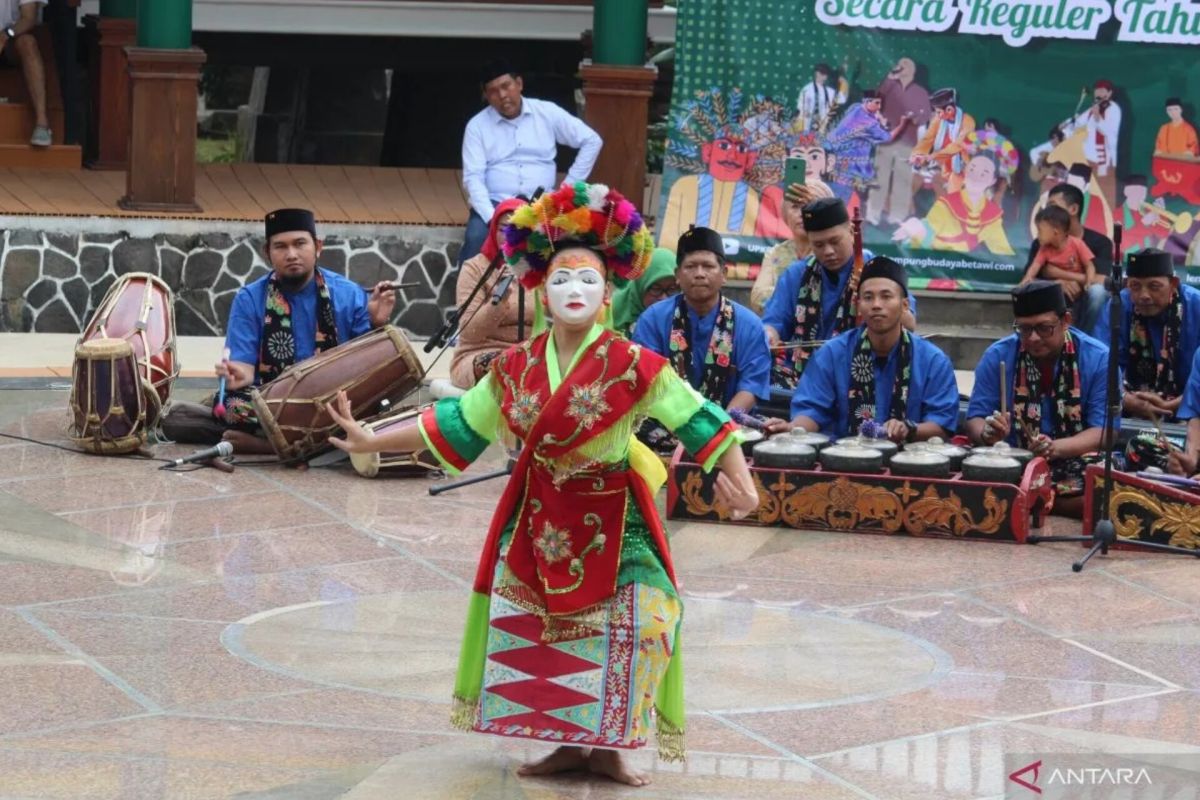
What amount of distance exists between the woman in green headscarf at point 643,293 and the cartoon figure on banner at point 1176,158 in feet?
11.1

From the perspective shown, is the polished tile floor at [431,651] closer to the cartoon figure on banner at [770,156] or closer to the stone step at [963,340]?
the cartoon figure on banner at [770,156]

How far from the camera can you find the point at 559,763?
5.62 meters

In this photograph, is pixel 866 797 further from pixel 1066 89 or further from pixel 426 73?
pixel 426 73

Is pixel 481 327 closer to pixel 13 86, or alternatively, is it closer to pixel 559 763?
pixel 559 763

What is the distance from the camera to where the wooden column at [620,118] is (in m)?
12.9

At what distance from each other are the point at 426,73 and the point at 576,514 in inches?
439

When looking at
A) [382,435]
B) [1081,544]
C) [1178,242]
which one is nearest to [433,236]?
[1178,242]

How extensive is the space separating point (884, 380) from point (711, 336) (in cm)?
81

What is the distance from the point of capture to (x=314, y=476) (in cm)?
940

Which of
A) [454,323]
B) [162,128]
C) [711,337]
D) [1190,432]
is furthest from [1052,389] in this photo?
[162,128]

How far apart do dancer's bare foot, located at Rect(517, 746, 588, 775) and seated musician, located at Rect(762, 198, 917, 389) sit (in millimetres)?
4316

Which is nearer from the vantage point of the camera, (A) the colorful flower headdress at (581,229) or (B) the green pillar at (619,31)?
(A) the colorful flower headdress at (581,229)

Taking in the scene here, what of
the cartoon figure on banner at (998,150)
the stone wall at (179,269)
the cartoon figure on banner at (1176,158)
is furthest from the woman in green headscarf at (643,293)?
the cartoon figure on banner at (1176,158)

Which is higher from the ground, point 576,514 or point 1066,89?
point 1066,89
